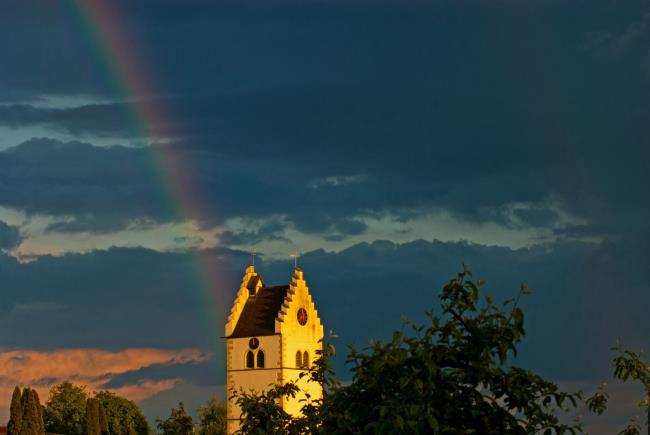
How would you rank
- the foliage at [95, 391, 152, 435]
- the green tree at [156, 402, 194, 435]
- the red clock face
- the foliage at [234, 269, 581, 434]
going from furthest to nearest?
the foliage at [95, 391, 152, 435], the red clock face, the green tree at [156, 402, 194, 435], the foliage at [234, 269, 581, 434]

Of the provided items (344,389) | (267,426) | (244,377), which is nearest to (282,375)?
(244,377)

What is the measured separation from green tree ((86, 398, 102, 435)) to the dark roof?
1697 cm

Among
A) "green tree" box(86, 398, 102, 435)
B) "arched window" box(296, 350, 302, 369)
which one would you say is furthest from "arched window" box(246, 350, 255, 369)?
"green tree" box(86, 398, 102, 435)

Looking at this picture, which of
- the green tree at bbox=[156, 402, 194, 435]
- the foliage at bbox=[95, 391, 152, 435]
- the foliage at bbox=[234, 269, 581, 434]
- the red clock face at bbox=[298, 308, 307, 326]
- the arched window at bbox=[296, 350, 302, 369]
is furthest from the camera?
the foliage at bbox=[95, 391, 152, 435]

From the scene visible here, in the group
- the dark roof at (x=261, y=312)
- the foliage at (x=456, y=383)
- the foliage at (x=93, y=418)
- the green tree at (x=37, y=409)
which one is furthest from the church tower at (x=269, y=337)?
the foliage at (x=456, y=383)

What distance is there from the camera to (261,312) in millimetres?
128125

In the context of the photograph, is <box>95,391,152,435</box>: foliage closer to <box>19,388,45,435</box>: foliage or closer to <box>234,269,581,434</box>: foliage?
<box>19,388,45,435</box>: foliage

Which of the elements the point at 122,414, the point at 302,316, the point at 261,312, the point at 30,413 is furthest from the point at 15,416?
the point at 122,414

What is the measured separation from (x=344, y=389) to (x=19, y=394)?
281 feet

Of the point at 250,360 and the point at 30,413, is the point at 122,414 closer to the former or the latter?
the point at 250,360

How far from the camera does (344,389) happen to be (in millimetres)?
26859

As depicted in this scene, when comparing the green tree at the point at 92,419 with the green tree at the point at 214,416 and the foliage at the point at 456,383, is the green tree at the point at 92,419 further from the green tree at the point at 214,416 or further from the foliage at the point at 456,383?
the foliage at the point at 456,383

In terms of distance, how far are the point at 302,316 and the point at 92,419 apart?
83.2 feet

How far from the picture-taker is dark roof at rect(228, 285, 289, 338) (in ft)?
415
